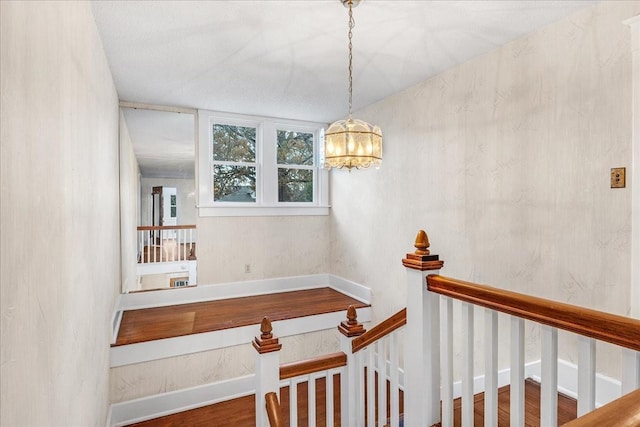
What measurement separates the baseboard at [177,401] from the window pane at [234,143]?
2.54m

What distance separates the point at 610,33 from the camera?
190 centimetres

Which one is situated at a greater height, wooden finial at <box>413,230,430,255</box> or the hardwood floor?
Result: wooden finial at <box>413,230,430,255</box>

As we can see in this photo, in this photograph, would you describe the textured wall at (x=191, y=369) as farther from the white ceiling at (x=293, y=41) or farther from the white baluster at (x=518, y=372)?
the white baluster at (x=518, y=372)

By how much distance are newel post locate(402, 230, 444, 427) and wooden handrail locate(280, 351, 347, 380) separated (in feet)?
2.00

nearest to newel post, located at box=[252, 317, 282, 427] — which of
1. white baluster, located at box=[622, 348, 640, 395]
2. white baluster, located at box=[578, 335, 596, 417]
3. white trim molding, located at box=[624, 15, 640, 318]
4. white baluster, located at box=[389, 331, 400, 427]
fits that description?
white baluster, located at box=[389, 331, 400, 427]

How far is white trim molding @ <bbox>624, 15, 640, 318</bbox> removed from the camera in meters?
1.77

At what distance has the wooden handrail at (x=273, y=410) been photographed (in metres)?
1.61

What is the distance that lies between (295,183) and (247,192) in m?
0.66

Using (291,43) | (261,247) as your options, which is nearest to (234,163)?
(261,247)

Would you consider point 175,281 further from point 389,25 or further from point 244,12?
point 389,25

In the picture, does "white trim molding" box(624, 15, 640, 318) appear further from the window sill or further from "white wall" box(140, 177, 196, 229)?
"white wall" box(140, 177, 196, 229)

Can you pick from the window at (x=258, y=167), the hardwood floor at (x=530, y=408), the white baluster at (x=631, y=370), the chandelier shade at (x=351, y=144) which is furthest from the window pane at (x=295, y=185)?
the white baluster at (x=631, y=370)

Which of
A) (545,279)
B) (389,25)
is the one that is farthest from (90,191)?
(545,279)

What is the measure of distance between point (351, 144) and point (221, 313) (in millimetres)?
2421
